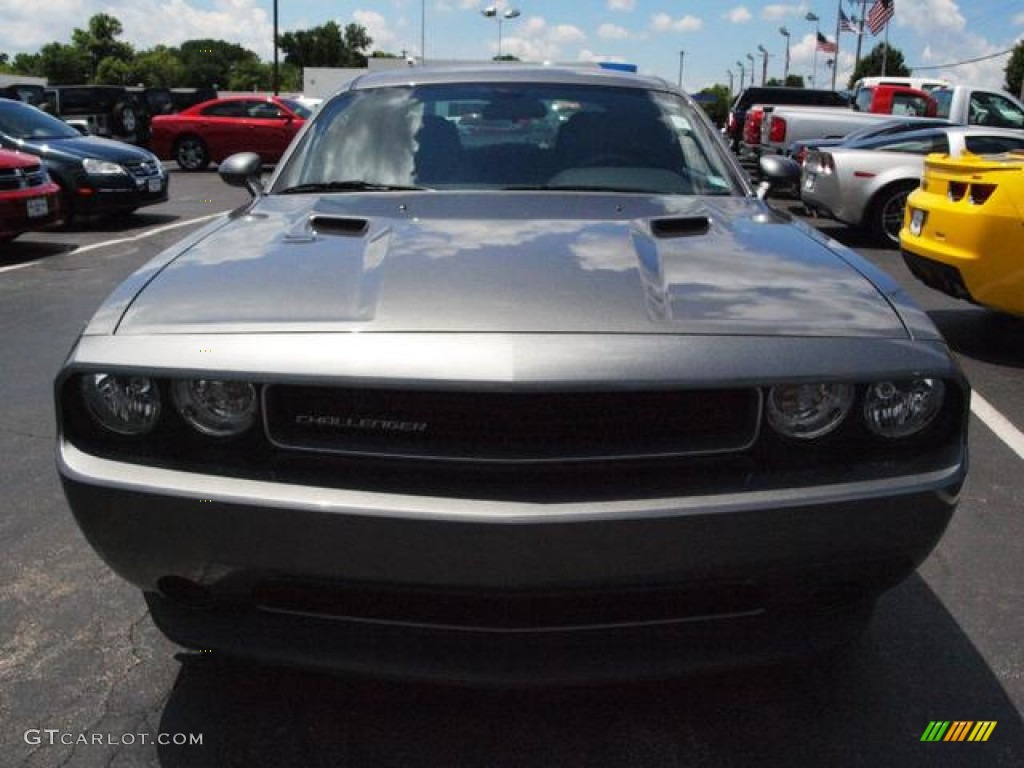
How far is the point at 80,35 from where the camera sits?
119m

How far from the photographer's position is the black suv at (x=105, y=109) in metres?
24.0

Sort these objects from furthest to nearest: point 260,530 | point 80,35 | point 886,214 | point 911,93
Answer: point 80,35
point 911,93
point 886,214
point 260,530

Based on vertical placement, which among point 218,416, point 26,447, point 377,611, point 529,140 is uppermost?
point 529,140

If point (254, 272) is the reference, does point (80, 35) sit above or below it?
above

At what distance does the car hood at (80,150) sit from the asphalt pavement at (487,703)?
9.37 m

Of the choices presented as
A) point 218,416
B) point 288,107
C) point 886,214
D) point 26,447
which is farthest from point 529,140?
point 288,107

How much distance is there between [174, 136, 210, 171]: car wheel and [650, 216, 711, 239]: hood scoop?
1975 cm

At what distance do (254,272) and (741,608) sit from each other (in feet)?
4.24

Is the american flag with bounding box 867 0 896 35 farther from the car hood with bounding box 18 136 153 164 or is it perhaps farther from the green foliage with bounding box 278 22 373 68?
the green foliage with bounding box 278 22 373 68

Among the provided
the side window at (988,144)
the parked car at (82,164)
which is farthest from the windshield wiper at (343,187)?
the side window at (988,144)

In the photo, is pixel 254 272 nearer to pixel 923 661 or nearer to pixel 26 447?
pixel 923 661

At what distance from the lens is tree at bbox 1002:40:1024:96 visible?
60.5m

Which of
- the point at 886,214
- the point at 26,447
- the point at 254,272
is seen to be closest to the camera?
the point at 254,272

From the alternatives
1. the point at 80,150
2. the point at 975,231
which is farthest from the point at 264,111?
the point at 975,231
